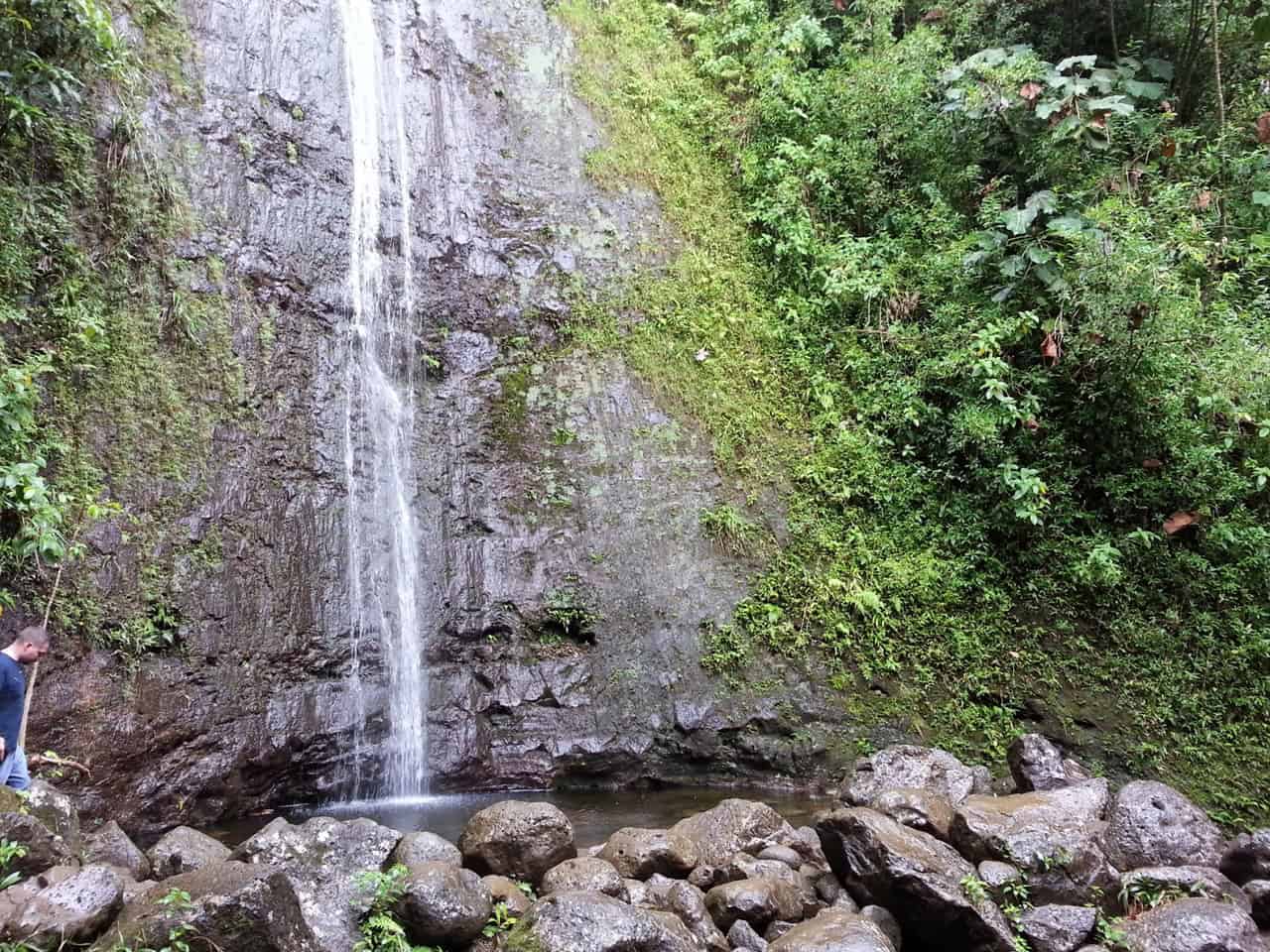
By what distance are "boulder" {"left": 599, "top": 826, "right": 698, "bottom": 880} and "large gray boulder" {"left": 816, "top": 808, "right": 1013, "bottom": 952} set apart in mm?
812

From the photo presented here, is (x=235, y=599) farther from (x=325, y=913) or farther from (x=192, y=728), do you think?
(x=325, y=913)

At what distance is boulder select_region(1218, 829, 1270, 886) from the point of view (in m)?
4.28

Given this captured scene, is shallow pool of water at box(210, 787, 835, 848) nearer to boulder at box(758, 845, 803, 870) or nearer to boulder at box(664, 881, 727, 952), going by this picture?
boulder at box(758, 845, 803, 870)

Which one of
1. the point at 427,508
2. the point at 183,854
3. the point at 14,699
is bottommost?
the point at 183,854

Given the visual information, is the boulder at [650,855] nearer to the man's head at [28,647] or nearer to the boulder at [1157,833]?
the boulder at [1157,833]

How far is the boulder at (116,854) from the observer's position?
3.91 m

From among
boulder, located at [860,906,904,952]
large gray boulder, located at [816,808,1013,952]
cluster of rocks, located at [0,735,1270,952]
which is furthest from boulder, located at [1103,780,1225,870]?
boulder, located at [860,906,904,952]

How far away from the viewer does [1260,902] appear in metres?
4.07

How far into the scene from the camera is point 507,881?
13.1 ft

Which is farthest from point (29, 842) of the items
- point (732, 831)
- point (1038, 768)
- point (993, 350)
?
point (993, 350)

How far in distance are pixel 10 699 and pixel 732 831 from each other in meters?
4.15

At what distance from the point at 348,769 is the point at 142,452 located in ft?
9.93

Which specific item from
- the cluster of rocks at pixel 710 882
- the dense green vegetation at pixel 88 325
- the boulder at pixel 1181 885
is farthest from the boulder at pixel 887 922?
the dense green vegetation at pixel 88 325

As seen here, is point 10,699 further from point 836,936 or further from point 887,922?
point 887,922
